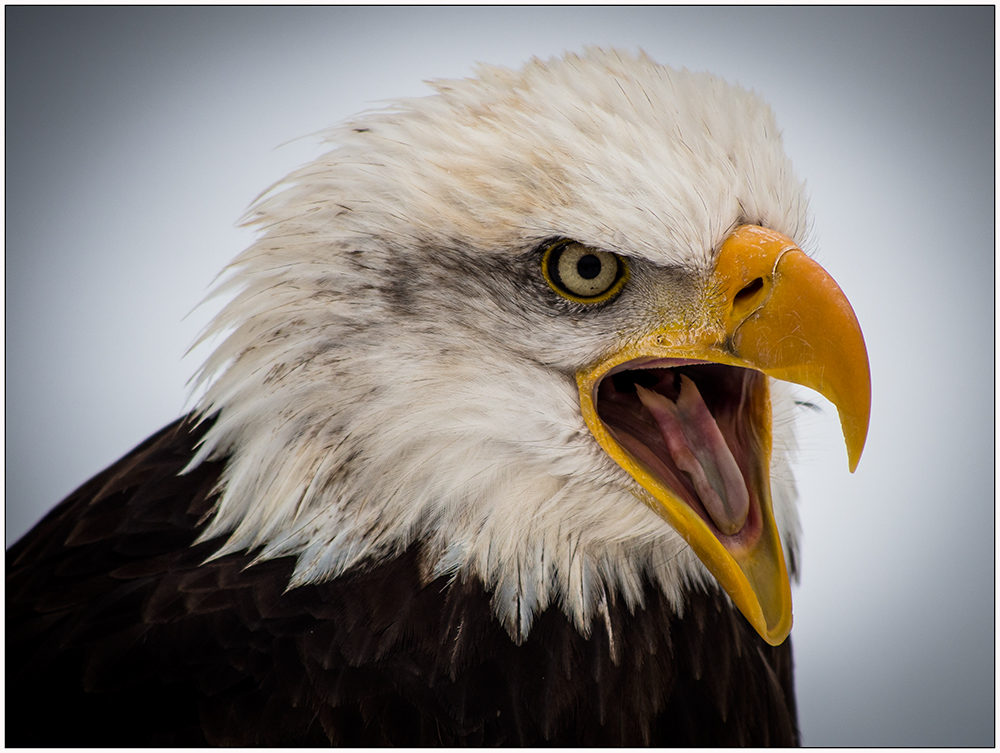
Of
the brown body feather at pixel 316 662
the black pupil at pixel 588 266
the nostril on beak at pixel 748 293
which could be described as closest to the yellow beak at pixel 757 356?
the nostril on beak at pixel 748 293

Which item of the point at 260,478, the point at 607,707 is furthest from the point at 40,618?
the point at 607,707

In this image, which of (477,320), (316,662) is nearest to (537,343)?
(477,320)

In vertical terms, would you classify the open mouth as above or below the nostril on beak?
below

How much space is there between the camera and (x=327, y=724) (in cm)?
125

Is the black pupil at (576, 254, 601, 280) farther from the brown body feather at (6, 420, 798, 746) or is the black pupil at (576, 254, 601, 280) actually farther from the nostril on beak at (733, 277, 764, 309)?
the brown body feather at (6, 420, 798, 746)

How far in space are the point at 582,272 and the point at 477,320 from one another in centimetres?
18

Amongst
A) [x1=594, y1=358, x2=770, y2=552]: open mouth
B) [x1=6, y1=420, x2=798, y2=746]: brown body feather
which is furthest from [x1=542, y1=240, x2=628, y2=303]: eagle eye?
[x1=6, y1=420, x2=798, y2=746]: brown body feather

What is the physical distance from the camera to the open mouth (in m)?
1.28

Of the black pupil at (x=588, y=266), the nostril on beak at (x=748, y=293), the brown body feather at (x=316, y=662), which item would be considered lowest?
the brown body feather at (x=316, y=662)

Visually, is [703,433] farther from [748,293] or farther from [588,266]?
[588,266]

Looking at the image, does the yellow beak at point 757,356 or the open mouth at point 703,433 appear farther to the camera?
the open mouth at point 703,433

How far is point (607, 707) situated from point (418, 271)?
82 centimetres

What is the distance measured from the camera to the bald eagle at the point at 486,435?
3.82ft

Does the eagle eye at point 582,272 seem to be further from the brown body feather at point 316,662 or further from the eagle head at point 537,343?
the brown body feather at point 316,662
